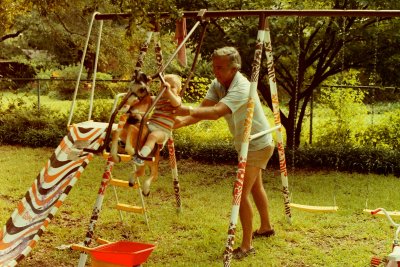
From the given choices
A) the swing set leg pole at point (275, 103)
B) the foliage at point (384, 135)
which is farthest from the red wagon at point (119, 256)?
the foliage at point (384, 135)

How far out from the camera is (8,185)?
8.66 meters

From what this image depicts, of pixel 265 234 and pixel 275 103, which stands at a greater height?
pixel 275 103

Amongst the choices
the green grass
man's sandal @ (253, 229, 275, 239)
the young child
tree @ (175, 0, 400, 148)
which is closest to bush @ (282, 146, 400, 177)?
the green grass

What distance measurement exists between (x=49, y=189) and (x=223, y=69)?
2060 mm

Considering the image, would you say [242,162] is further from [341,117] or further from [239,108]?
[341,117]

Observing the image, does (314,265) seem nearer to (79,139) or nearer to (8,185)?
(79,139)

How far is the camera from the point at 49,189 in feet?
19.2

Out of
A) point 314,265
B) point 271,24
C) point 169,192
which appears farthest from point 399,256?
point 271,24

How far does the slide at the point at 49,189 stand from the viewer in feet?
17.1

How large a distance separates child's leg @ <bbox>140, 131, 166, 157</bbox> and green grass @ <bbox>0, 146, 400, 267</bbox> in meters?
1.43

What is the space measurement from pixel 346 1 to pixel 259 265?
502 centimetres

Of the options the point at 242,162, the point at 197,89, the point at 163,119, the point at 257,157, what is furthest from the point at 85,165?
the point at 197,89

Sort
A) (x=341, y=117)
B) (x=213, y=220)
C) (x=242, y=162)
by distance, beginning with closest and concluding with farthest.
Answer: (x=242, y=162) < (x=213, y=220) < (x=341, y=117)

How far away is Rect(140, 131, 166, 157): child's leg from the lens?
448cm
